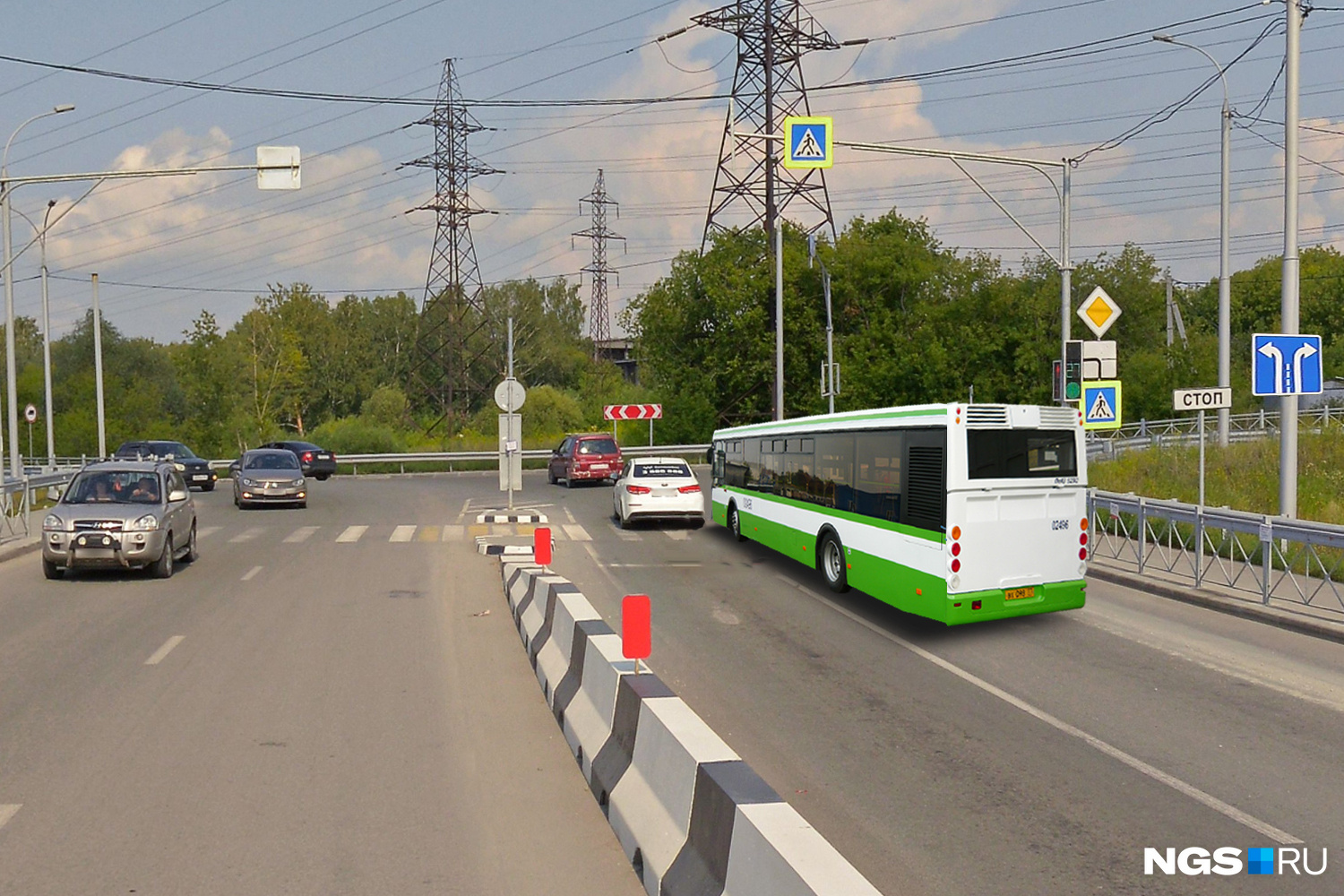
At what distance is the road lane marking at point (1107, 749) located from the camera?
21.5 feet

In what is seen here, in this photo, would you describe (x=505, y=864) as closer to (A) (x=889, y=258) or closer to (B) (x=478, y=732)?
(B) (x=478, y=732)

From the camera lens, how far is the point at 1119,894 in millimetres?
5559

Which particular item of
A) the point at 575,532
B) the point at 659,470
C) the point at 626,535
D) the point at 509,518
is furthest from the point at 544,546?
the point at 659,470

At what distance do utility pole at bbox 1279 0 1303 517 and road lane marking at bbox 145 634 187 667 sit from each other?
1434 cm

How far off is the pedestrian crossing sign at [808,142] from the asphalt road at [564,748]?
8.27m

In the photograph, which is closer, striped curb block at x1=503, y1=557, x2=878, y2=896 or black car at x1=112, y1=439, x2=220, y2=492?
striped curb block at x1=503, y1=557, x2=878, y2=896

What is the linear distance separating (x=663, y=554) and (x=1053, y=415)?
30.7 ft

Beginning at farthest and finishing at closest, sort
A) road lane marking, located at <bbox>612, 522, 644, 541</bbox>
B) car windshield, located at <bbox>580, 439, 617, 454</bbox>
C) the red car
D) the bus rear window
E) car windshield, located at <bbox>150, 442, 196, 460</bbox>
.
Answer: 1. car windshield, located at <bbox>150, 442, 196, 460</bbox>
2. car windshield, located at <bbox>580, 439, 617, 454</bbox>
3. the red car
4. road lane marking, located at <bbox>612, 522, 644, 541</bbox>
5. the bus rear window

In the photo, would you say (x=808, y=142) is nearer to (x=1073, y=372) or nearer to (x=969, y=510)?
(x=1073, y=372)

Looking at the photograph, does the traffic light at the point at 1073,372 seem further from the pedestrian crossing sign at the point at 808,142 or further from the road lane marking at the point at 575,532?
the road lane marking at the point at 575,532

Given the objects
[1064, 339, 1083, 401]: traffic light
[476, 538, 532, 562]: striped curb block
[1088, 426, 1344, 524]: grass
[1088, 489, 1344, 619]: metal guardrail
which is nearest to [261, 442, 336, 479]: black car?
[476, 538, 532, 562]: striped curb block

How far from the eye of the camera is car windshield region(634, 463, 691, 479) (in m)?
25.3

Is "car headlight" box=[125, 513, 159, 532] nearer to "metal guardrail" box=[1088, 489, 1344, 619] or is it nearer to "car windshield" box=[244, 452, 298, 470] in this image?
"metal guardrail" box=[1088, 489, 1344, 619]

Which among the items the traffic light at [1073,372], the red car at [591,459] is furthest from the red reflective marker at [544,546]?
the red car at [591,459]
